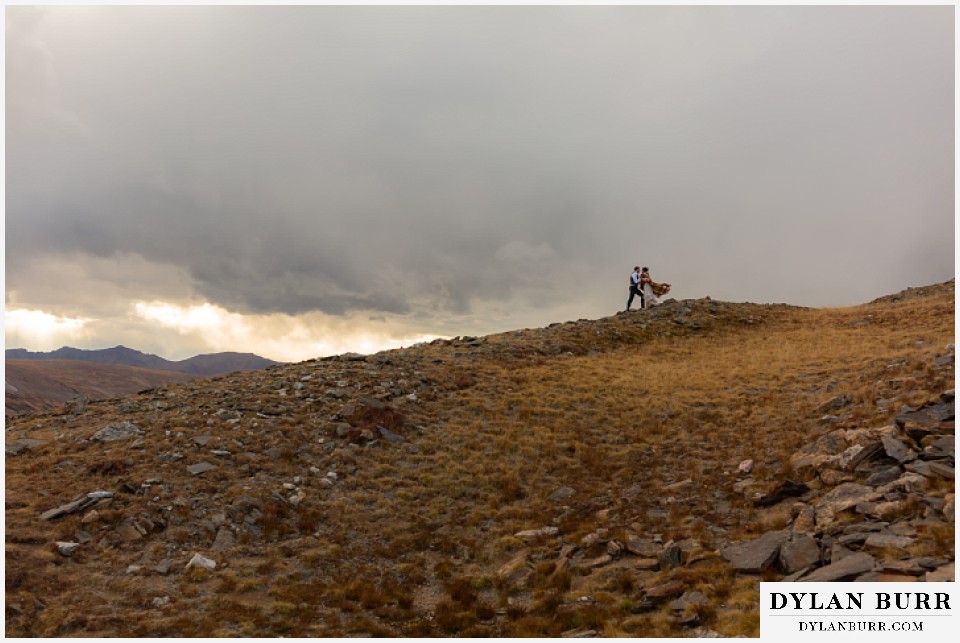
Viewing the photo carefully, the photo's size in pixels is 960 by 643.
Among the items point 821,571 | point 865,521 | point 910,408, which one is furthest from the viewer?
point 910,408

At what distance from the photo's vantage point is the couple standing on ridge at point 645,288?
149ft

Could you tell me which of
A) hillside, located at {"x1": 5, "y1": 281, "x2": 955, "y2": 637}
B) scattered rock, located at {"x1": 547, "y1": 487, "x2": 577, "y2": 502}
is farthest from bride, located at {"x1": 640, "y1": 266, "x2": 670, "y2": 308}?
scattered rock, located at {"x1": 547, "y1": 487, "x2": 577, "y2": 502}

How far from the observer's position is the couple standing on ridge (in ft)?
149

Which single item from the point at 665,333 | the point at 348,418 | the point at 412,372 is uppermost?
the point at 665,333

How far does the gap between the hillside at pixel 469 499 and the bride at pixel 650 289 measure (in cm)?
1914

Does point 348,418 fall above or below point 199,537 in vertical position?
above

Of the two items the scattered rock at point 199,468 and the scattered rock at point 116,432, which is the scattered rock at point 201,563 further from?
the scattered rock at point 116,432

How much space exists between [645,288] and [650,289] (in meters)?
0.56

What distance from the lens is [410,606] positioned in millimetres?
11977

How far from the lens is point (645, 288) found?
4672 cm

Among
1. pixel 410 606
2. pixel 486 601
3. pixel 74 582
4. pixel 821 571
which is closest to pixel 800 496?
pixel 821 571

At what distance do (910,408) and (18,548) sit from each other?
25.6m

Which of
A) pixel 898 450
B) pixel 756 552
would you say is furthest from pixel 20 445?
pixel 898 450

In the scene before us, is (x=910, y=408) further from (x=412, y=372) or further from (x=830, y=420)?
(x=412, y=372)
